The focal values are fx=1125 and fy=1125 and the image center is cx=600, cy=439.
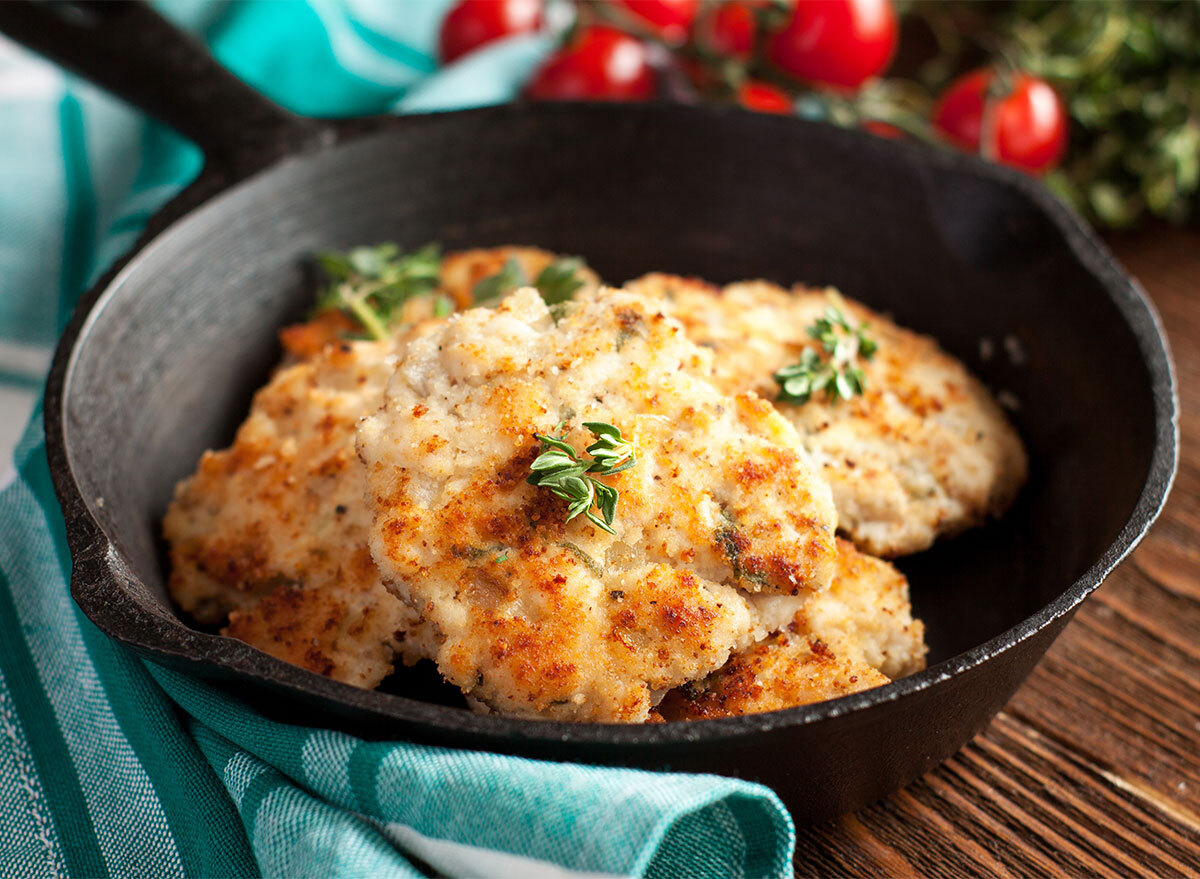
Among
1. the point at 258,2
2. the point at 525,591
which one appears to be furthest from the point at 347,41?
the point at 525,591

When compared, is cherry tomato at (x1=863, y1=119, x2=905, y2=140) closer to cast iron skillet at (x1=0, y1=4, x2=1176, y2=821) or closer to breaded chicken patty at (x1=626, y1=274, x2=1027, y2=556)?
cast iron skillet at (x1=0, y1=4, x2=1176, y2=821)

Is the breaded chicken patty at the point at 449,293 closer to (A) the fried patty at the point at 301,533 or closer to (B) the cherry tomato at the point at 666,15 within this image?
(A) the fried patty at the point at 301,533

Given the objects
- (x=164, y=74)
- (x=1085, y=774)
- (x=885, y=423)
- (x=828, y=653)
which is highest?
(x=164, y=74)

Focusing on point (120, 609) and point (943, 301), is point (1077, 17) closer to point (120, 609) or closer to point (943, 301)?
point (943, 301)

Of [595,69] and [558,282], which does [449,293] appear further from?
[595,69]

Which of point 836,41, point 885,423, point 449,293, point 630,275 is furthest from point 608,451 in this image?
point 836,41

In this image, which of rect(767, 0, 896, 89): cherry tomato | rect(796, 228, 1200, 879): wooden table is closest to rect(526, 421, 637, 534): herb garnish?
rect(796, 228, 1200, 879): wooden table
